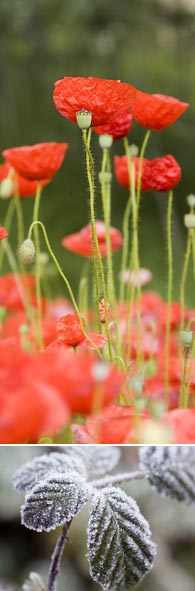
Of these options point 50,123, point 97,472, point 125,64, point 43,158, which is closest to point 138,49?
point 125,64

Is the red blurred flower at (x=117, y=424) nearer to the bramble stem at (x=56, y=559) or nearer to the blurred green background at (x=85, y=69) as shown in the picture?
the bramble stem at (x=56, y=559)

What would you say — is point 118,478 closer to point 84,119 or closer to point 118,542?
point 118,542

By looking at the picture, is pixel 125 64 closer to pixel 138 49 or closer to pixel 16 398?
pixel 138 49

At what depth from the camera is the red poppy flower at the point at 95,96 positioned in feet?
1.35

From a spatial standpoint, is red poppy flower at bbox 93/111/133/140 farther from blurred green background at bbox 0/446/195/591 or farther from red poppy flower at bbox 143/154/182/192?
blurred green background at bbox 0/446/195/591

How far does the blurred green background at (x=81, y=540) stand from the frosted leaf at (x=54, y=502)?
0.01 meters

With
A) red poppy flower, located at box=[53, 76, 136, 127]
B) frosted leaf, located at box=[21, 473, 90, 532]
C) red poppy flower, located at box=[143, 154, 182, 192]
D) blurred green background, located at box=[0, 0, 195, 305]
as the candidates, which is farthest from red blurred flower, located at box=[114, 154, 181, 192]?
blurred green background, located at box=[0, 0, 195, 305]

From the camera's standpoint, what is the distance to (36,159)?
51 cm

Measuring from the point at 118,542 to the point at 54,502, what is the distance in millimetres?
31

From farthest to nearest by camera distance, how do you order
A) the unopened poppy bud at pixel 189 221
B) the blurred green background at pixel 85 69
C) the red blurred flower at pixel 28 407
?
1. the blurred green background at pixel 85 69
2. the unopened poppy bud at pixel 189 221
3. the red blurred flower at pixel 28 407

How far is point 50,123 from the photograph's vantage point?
198 cm

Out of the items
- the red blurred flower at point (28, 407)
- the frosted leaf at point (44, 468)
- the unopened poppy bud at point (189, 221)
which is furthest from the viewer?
the unopened poppy bud at point (189, 221)

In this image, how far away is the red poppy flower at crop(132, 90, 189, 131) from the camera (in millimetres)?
500

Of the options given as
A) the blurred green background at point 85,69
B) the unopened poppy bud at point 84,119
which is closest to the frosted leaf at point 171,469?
the unopened poppy bud at point 84,119
